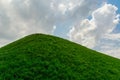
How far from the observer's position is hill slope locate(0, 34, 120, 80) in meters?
23.9

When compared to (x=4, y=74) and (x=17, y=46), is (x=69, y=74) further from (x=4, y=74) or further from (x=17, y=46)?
(x=17, y=46)

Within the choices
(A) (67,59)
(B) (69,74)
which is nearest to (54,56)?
(A) (67,59)

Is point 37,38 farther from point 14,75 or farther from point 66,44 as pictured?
point 14,75

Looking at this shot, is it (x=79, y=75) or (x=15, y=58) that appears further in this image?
(x=15, y=58)

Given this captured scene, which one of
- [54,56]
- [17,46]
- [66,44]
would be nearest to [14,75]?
[54,56]

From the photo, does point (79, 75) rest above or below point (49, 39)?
below

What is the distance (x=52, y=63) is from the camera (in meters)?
25.7

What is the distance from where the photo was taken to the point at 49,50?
92.5 feet

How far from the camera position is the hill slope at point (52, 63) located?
78.4 feet

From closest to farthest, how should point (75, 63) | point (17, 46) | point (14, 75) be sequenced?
1. point (14, 75)
2. point (75, 63)
3. point (17, 46)

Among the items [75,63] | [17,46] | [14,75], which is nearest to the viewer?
[14,75]

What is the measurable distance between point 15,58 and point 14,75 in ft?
11.1

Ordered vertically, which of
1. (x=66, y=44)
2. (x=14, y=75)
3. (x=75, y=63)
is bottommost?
(x=14, y=75)

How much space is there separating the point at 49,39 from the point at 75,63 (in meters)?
6.26
